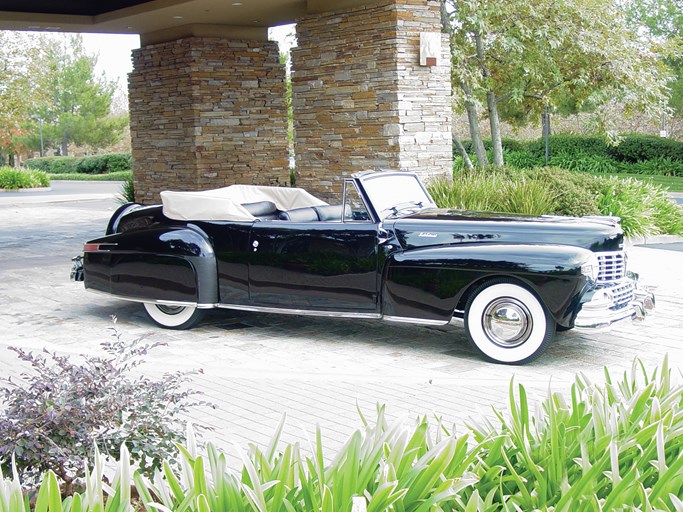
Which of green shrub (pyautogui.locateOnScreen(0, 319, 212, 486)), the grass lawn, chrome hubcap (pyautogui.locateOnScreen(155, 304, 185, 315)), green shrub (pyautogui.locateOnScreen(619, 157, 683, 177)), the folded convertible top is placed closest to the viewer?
green shrub (pyautogui.locateOnScreen(0, 319, 212, 486))

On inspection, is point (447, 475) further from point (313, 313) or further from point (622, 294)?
point (313, 313)

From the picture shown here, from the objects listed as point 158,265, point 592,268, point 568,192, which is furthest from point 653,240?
point 158,265

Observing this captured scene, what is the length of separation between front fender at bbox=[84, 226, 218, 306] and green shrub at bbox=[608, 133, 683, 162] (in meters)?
28.6

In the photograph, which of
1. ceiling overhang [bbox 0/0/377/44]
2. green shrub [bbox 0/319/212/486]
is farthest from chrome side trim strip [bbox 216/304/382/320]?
ceiling overhang [bbox 0/0/377/44]

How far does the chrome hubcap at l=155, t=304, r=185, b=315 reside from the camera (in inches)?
340

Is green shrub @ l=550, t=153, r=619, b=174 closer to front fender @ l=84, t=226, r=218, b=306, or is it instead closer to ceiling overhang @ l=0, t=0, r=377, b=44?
ceiling overhang @ l=0, t=0, r=377, b=44

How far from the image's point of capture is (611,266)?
23.7 feet

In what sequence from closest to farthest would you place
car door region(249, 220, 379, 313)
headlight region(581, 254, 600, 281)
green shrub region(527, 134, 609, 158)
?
1. headlight region(581, 254, 600, 281)
2. car door region(249, 220, 379, 313)
3. green shrub region(527, 134, 609, 158)

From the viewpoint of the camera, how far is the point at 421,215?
7.95m

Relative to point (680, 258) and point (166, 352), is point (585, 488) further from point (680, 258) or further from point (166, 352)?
point (680, 258)

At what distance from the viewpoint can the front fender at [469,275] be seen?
271 inches

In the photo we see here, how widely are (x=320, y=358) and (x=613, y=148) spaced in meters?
30.0

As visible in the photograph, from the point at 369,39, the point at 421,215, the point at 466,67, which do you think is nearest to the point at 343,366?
the point at 421,215

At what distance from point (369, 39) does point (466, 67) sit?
3972mm
